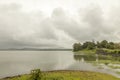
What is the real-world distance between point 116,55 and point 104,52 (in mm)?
27284

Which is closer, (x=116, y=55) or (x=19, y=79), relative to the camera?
(x=19, y=79)

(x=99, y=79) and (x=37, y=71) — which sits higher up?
(x=37, y=71)

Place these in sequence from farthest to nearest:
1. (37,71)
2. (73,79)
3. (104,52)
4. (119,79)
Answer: (104,52) < (119,79) < (73,79) < (37,71)

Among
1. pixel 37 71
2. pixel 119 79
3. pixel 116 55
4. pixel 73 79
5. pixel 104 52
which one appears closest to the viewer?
pixel 37 71

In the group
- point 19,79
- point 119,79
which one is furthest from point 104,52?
point 19,79

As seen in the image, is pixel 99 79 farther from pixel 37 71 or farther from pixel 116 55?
pixel 116 55

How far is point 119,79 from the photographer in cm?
4494

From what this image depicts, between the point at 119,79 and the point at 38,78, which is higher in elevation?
the point at 38,78

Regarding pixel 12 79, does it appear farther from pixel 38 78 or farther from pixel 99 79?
pixel 99 79

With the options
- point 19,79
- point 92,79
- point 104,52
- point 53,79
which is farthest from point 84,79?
point 104,52

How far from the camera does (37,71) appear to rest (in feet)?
90.4

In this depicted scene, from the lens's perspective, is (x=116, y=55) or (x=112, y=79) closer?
(x=112, y=79)

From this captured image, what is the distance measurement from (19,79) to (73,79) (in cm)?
1267

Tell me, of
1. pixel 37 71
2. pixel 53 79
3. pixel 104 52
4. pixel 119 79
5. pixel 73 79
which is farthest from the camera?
pixel 104 52
